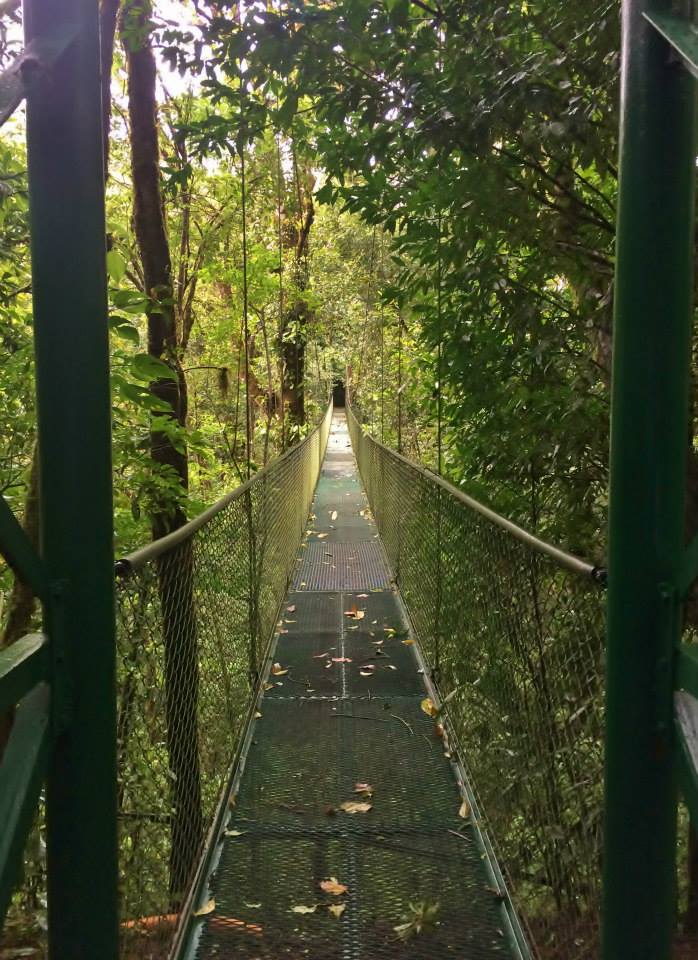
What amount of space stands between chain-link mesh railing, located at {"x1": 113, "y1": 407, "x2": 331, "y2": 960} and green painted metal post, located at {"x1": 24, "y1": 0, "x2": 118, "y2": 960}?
1.15ft

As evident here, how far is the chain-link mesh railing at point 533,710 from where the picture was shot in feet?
5.89

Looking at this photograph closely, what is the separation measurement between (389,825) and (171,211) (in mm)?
6364

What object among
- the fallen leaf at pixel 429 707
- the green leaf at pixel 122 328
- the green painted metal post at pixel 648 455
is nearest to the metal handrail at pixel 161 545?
the green leaf at pixel 122 328

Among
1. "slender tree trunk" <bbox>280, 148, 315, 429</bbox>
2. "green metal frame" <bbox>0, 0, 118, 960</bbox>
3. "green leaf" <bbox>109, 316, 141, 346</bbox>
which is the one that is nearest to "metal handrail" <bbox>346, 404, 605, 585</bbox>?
"green metal frame" <bbox>0, 0, 118, 960</bbox>

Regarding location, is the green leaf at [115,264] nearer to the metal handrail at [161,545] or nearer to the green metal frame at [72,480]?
the metal handrail at [161,545]

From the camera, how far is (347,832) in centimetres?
252

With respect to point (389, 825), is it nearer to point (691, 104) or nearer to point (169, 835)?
point (169, 835)

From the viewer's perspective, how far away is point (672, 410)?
1.02m

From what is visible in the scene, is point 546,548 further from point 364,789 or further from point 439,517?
point 439,517

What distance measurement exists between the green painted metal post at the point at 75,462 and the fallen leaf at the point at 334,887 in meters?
1.23

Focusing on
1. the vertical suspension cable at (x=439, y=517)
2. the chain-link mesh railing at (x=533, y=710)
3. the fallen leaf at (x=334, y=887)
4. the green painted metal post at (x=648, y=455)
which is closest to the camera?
the green painted metal post at (x=648, y=455)

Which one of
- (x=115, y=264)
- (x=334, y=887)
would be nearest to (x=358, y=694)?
(x=334, y=887)

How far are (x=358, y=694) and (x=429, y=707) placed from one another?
0.39 m

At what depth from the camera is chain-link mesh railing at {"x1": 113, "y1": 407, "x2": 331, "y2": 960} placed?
187cm
